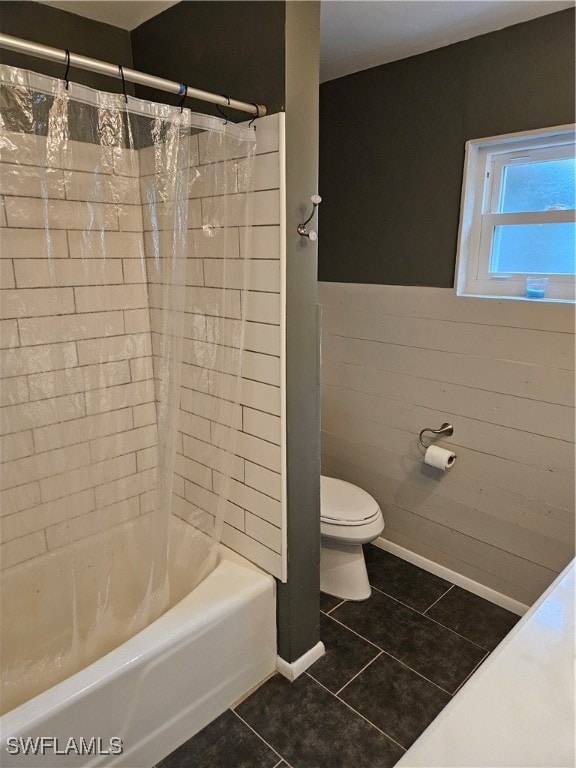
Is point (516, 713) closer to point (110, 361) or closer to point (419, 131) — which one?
point (110, 361)

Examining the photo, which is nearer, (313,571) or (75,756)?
(75,756)

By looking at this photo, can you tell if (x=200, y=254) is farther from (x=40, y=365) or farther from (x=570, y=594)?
(x=570, y=594)

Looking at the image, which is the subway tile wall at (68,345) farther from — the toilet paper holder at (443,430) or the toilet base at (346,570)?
the toilet paper holder at (443,430)

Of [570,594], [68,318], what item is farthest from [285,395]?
[570,594]

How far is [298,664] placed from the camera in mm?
1887

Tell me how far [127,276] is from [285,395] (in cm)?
77

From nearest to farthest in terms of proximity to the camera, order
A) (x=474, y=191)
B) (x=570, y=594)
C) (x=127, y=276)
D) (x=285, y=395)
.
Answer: (x=570, y=594) → (x=285, y=395) → (x=127, y=276) → (x=474, y=191)

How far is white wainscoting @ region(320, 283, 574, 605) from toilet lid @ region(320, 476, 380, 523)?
0.24m

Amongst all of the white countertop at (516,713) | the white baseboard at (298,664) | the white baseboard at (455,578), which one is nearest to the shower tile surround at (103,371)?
the white baseboard at (298,664)

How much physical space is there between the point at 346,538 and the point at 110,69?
187 cm

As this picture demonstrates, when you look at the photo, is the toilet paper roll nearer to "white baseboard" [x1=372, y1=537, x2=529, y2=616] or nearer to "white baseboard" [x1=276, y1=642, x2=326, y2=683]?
"white baseboard" [x1=372, y1=537, x2=529, y2=616]

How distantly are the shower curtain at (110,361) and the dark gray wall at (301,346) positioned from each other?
155mm

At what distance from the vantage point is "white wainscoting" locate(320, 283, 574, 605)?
1.94 m

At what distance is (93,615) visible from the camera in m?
1.72
